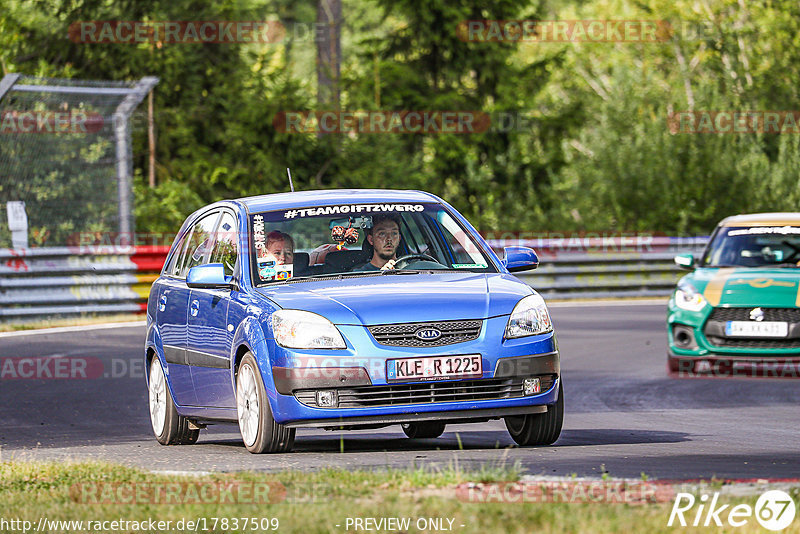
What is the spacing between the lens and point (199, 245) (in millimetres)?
10828

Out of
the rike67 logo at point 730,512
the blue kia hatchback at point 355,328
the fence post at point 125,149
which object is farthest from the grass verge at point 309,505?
the fence post at point 125,149

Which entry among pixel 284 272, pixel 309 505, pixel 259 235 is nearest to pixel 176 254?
pixel 259 235

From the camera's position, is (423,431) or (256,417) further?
(423,431)

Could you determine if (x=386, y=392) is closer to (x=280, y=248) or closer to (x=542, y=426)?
(x=542, y=426)

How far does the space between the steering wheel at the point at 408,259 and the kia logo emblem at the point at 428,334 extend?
1.18m

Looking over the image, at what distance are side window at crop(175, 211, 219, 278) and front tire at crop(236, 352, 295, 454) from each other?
5.00 ft

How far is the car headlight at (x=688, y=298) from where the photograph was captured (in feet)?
49.2

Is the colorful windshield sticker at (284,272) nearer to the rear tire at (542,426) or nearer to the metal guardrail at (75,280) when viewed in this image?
the rear tire at (542,426)

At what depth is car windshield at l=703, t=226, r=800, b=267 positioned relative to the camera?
1576 cm

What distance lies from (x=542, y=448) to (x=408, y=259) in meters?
1.53

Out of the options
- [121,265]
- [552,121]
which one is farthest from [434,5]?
[121,265]

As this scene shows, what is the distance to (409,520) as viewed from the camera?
5.93 m

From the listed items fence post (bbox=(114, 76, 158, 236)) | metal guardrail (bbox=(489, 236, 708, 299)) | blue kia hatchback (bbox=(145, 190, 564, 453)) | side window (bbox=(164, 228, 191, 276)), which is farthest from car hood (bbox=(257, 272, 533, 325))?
metal guardrail (bbox=(489, 236, 708, 299))

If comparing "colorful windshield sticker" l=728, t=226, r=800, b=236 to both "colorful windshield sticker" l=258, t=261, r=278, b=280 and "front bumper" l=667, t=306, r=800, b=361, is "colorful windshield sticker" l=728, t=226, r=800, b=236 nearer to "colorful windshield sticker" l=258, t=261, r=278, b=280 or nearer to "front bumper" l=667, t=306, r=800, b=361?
"front bumper" l=667, t=306, r=800, b=361
